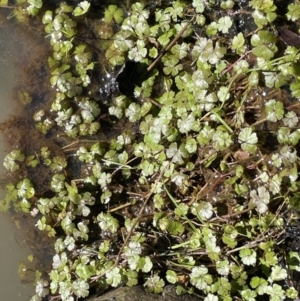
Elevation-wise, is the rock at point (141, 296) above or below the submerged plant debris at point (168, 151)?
below

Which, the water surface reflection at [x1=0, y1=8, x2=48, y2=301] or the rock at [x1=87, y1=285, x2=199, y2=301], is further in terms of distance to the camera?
the water surface reflection at [x1=0, y1=8, x2=48, y2=301]

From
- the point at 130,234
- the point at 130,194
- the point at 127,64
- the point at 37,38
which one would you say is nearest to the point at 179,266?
the point at 130,234

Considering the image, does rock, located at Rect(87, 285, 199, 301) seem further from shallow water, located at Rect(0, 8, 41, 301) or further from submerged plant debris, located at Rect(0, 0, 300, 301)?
shallow water, located at Rect(0, 8, 41, 301)

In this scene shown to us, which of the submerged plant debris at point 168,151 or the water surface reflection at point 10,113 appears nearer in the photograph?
the submerged plant debris at point 168,151

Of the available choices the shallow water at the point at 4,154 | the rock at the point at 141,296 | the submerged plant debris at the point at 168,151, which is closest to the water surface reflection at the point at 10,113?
the shallow water at the point at 4,154

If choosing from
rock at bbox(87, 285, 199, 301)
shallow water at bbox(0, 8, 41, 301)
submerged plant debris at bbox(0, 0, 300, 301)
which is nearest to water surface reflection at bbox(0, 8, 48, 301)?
shallow water at bbox(0, 8, 41, 301)

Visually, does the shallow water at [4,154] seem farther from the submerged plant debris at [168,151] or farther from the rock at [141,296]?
the rock at [141,296]
